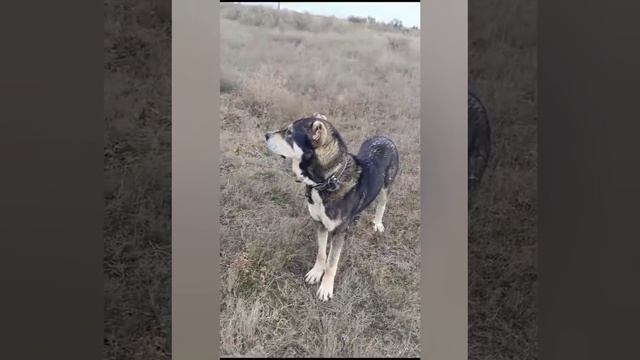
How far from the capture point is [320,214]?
2.76 metres

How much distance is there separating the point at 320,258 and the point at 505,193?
1.58m

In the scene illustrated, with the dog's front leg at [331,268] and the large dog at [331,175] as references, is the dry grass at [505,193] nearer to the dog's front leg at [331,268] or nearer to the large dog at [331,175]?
the large dog at [331,175]

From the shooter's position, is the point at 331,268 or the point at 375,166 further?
the point at 375,166

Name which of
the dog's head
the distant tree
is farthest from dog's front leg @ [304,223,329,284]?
the distant tree

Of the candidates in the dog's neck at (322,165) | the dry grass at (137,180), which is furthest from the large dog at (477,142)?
the dog's neck at (322,165)

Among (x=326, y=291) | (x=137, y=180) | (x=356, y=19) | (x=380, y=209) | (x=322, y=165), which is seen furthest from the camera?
(x=356, y=19)

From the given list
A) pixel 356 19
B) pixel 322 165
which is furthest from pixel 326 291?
pixel 356 19

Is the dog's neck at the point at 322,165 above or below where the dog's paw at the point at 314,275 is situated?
above

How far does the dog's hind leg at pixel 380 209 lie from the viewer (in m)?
2.84

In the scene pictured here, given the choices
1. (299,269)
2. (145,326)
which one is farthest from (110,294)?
(299,269)

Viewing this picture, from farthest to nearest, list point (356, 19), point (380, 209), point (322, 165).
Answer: point (356, 19) < point (380, 209) < point (322, 165)

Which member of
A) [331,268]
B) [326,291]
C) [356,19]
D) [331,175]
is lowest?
[326,291]

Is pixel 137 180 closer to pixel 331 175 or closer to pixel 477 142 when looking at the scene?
pixel 477 142

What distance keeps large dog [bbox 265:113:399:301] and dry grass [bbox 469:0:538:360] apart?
4.46ft
